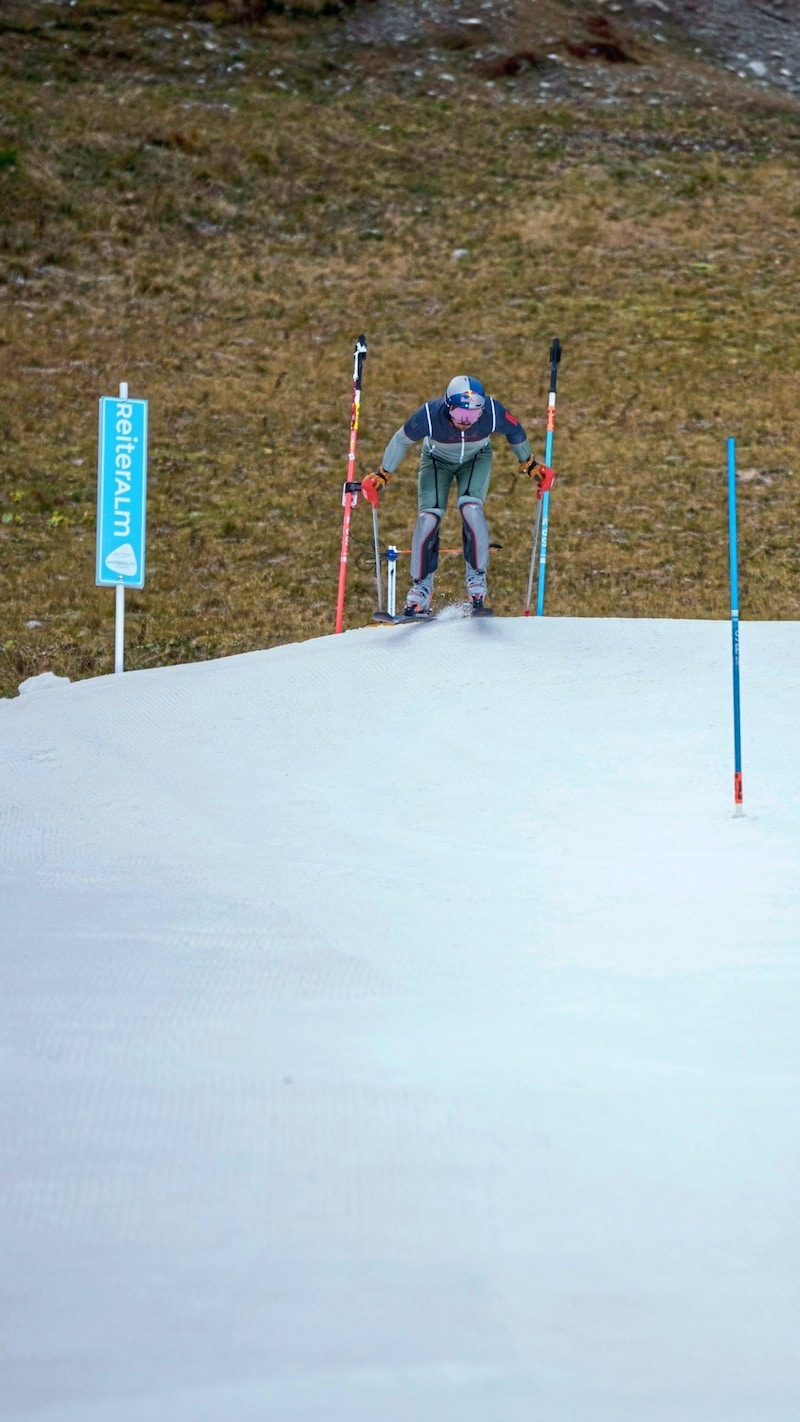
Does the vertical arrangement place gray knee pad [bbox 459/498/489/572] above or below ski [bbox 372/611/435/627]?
above

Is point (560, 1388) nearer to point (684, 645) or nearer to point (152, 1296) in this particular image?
point (152, 1296)

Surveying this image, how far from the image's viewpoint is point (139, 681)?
8688 millimetres

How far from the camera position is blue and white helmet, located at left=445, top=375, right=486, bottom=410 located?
29.0 feet

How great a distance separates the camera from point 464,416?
891 centimetres

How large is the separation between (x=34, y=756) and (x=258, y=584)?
7411 mm

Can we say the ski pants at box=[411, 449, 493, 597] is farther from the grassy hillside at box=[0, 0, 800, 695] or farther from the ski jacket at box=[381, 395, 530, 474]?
the grassy hillside at box=[0, 0, 800, 695]

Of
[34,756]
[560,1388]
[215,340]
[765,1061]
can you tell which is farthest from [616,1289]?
[215,340]

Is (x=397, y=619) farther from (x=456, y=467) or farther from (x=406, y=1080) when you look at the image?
(x=406, y=1080)

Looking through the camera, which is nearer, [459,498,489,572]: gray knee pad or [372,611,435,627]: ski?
[459,498,489,572]: gray knee pad

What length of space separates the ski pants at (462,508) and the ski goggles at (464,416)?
288 mm

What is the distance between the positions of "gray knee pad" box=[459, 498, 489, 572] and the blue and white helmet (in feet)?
1.91

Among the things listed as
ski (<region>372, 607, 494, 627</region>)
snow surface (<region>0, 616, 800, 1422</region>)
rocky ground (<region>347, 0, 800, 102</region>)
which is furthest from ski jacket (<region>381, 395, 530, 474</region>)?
rocky ground (<region>347, 0, 800, 102</region>)

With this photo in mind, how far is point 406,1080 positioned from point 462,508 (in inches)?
234

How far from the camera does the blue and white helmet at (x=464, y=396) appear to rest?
8852 millimetres
